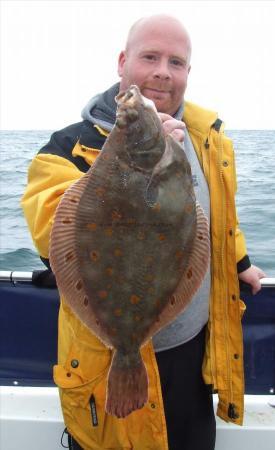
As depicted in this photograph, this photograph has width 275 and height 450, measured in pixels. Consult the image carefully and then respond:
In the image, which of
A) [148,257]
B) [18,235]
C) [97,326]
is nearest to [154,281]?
[148,257]

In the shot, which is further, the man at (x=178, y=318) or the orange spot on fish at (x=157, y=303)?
the man at (x=178, y=318)

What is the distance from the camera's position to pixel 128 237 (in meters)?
1.77

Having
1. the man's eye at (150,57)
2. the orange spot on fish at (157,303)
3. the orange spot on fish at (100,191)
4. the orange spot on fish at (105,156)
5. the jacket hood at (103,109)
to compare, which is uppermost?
the man's eye at (150,57)

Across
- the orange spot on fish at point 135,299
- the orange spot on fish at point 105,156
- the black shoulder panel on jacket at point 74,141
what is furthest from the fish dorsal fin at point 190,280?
the black shoulder panel on jacket at point 74,141

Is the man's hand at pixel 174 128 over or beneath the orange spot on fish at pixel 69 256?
over

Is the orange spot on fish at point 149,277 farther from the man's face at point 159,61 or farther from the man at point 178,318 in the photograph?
the man's face at point 159,61

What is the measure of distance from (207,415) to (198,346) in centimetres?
40

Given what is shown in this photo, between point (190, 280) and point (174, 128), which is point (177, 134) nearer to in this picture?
point (174, 128)

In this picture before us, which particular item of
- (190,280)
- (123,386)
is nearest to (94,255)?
(190,280)

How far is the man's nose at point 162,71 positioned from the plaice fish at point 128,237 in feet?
1.48

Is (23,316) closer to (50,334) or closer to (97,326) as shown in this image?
(50,334)

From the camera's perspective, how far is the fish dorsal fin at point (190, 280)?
6.21 ft

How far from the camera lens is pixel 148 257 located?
1806 millimetres

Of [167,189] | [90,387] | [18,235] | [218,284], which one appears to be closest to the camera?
[167,189]
